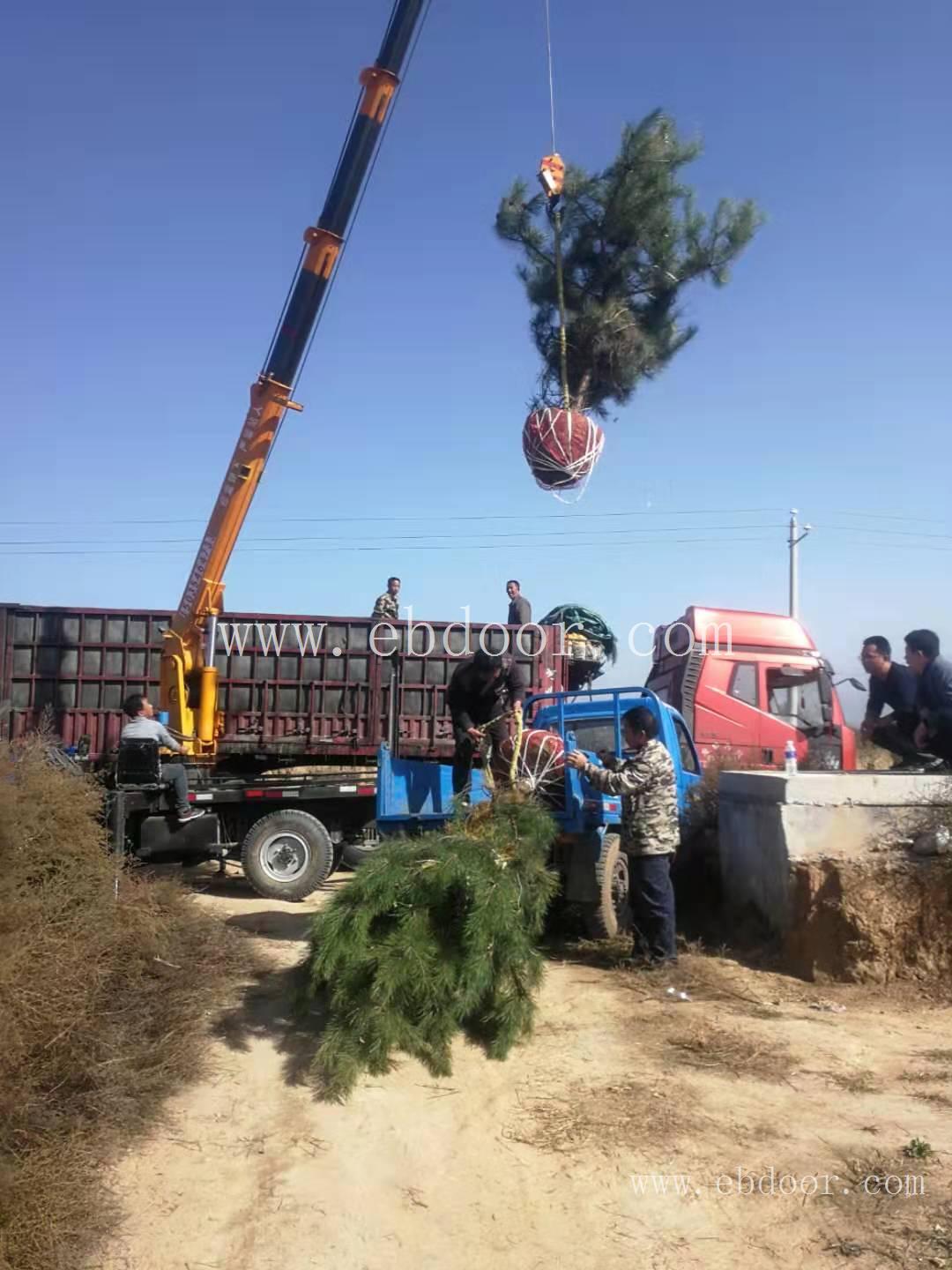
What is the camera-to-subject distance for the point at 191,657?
1085cm

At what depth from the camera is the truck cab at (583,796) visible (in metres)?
7.05

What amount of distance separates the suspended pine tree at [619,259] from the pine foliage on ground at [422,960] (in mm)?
3775

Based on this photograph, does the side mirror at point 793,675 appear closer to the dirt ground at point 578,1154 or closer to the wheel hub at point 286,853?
the wheel hub at point 286,853

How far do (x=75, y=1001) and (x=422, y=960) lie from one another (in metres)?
1.56

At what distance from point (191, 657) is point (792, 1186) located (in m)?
8.64

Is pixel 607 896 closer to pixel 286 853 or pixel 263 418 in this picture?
pixel 286 853

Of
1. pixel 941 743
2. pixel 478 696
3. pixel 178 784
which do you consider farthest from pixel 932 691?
pixel 178 784

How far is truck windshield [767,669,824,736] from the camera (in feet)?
41.7

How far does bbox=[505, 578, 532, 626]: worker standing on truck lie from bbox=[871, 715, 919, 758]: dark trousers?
529 centimetres

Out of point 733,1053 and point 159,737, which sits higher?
point 159,737

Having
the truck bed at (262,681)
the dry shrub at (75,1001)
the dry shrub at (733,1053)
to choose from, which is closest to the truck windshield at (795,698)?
the truck bed at (262,681)

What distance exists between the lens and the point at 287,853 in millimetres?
9844

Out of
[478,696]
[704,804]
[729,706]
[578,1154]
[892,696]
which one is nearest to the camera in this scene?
[578,1154]

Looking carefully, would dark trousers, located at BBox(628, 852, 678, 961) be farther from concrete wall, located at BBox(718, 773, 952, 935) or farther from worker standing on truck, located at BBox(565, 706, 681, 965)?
concrete wall, located at BBox(718, 773, 952, 935)
